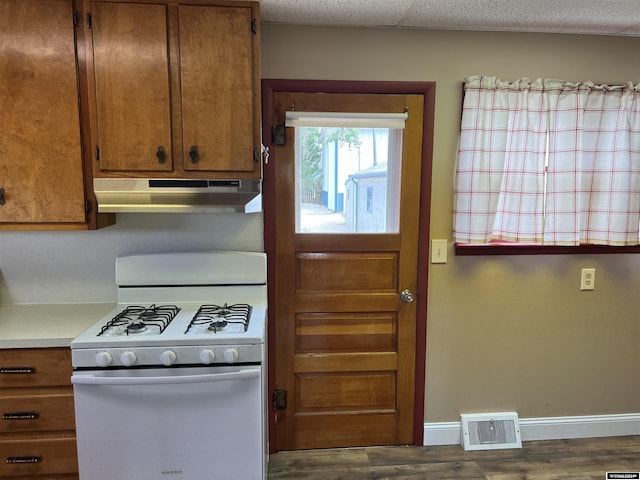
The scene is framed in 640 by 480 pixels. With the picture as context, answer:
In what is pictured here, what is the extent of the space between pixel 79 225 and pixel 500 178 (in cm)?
211

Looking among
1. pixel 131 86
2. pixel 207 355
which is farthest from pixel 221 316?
pixel 131 86

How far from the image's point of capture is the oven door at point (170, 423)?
1.62m

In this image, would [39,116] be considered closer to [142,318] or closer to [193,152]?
[193,152]

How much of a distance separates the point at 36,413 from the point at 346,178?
181 centimetres

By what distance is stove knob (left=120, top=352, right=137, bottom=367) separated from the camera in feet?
5.24

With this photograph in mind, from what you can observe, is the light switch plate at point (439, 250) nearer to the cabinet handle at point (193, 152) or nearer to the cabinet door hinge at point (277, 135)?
the cabinet door hinge at point (277, 135)

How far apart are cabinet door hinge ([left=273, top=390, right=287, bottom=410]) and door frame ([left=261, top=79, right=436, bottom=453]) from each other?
0.11ft

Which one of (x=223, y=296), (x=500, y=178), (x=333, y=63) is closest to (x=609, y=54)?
(x=500, y=178)

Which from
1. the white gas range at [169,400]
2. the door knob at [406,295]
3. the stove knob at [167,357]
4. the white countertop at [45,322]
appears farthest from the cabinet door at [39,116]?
the door knob at [406,295]

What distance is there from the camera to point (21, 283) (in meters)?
2.16

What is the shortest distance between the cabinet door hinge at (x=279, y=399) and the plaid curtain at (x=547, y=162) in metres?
1.33

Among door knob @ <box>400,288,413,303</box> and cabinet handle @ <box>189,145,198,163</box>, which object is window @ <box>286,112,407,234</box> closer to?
door knob @ <box>400,288,413,303</box>

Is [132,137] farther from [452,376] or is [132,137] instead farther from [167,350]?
[452,376]

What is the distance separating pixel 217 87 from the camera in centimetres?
180
